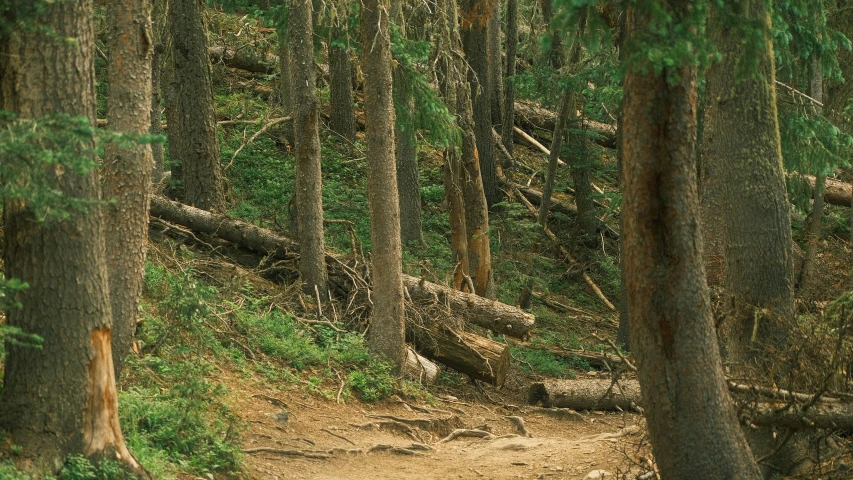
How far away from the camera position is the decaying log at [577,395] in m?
Result: 13.5

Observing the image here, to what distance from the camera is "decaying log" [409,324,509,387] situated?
13469 millimetres

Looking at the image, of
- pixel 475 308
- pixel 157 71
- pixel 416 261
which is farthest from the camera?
pixel 157 71

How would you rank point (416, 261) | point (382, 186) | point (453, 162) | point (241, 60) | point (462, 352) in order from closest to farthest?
point (382, 186) < point (462, 352) < point (453, 162) < point (416, 261) < point (241, 60)

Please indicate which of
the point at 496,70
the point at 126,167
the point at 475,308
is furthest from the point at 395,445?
the point at 496,70

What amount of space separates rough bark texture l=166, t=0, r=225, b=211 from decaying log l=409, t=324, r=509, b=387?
471cm

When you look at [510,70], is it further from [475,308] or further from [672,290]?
[672,290]

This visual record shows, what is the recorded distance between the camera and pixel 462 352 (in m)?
13.5

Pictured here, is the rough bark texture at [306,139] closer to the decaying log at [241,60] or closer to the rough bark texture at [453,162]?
the rough bark texture at [453,162]

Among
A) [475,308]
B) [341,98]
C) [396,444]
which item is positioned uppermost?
[341,98]

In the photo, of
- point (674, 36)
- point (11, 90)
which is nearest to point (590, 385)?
point (674, 36)

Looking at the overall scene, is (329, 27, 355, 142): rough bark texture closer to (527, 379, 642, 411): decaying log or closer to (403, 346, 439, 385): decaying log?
(403, 346, 439, 385): decaying log

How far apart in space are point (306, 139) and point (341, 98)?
878 centimetres

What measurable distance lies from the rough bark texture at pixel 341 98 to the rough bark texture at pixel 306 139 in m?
7.90

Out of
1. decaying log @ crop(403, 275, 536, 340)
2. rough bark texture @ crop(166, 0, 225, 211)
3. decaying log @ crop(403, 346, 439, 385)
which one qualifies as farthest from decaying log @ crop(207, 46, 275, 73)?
decaying log @ crop(403, 346, 439, 385)
